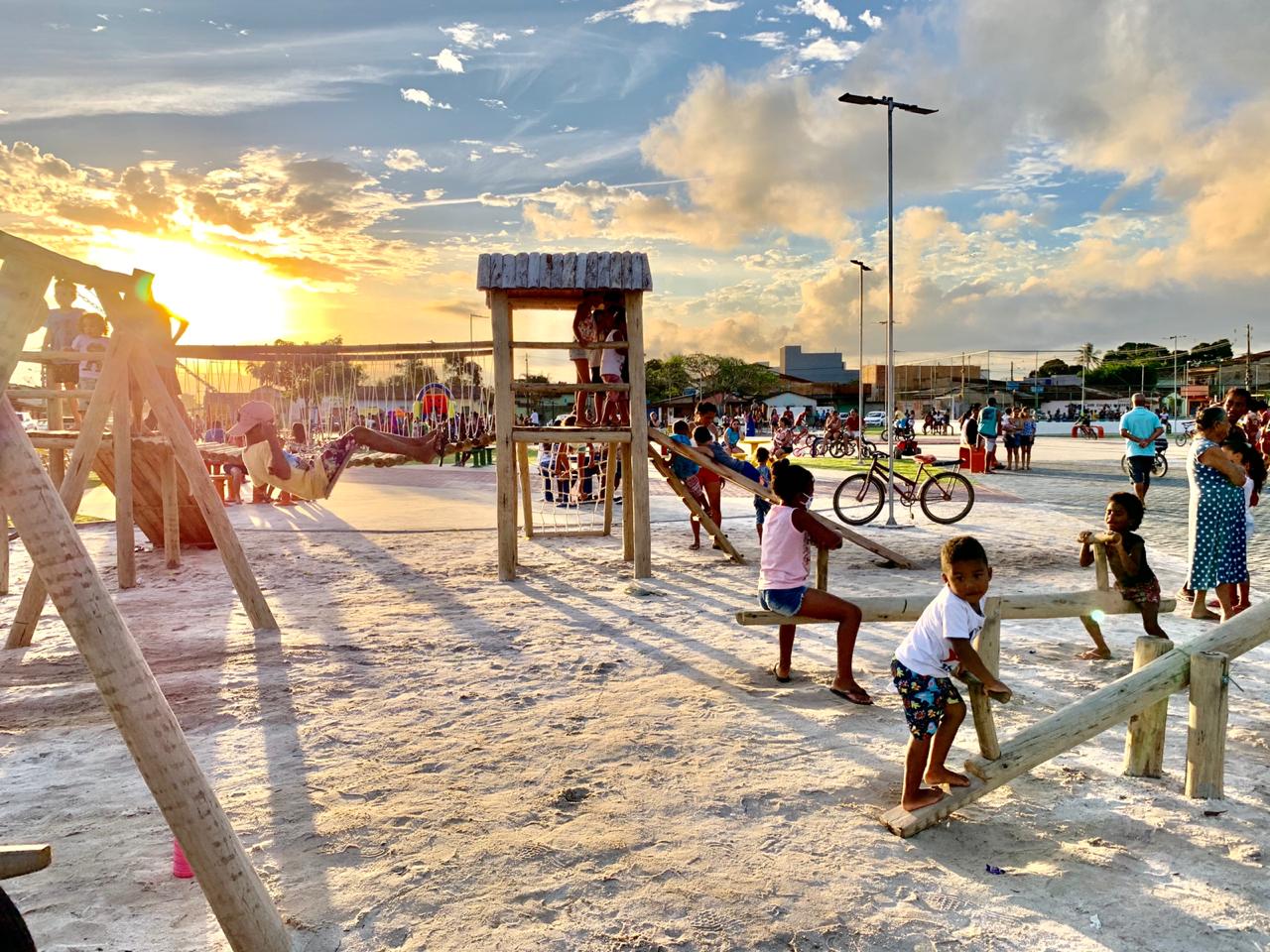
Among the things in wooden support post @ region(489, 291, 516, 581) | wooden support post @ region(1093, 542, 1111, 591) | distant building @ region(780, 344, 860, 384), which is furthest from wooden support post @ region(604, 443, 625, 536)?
distant building @ region(780, 344, 860, 384)

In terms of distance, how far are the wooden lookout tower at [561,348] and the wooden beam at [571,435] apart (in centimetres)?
1

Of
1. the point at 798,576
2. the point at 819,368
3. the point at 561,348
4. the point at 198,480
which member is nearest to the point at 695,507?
the point at 561,348

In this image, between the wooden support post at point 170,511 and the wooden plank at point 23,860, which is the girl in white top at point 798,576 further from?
the wooden support post at point 170,511

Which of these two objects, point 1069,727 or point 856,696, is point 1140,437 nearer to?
point 856,696

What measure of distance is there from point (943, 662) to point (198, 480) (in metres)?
6.05

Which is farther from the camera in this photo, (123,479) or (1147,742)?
(123,479)

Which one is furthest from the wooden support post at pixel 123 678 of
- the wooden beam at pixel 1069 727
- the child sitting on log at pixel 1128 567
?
the child sitting on log at pixel 1128 567

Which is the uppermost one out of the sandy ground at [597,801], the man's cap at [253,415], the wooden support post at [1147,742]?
the man's cap at [253,415]

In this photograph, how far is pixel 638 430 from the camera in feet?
31.6

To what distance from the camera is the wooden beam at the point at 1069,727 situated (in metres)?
3.64

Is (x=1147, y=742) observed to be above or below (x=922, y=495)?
below

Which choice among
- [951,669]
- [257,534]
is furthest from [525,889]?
[257,534]

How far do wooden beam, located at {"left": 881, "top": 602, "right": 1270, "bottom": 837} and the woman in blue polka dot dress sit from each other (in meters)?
3.25

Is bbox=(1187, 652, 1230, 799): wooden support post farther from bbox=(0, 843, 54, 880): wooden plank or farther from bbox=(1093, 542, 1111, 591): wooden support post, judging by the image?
bbox=(0, 843, 54, 880): wooden plank
